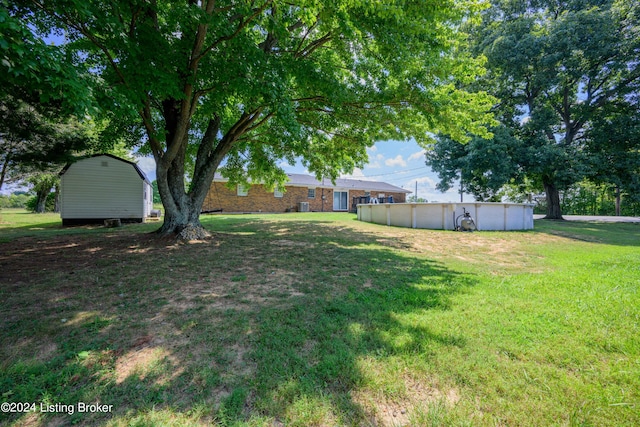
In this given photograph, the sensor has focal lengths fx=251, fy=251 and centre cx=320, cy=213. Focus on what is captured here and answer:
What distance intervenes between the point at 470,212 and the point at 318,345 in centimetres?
1086

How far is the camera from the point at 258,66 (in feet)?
17.4

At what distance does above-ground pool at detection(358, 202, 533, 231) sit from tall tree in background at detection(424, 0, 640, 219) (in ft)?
15.8

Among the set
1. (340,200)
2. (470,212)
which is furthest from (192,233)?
(340,200)

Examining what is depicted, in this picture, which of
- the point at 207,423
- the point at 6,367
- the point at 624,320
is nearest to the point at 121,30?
the point at 6,367

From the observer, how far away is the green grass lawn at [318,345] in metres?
1.59

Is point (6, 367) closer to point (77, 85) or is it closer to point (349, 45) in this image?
point (77, 85)

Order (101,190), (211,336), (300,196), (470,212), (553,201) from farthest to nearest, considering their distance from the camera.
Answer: (300,196) → (553,201) → (101,190) → (470,212) → (211,336)

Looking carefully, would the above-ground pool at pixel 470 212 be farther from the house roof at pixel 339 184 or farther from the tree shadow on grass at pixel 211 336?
the house roof at pixel 339 184

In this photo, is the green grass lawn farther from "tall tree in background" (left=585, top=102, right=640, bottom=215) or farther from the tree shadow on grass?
"tall tree in background" (left=585, top=102, right=640, bottom=215)

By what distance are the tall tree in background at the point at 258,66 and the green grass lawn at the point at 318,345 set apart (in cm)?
322

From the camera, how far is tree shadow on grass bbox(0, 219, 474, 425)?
1.64 meters

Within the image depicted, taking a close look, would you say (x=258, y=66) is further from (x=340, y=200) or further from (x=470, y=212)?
(x=340, y=200)

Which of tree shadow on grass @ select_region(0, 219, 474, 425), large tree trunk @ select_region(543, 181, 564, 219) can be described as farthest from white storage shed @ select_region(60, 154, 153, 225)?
large tree trunk @ select_region(543, 181, 564, 219)

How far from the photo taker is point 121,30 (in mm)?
4559
